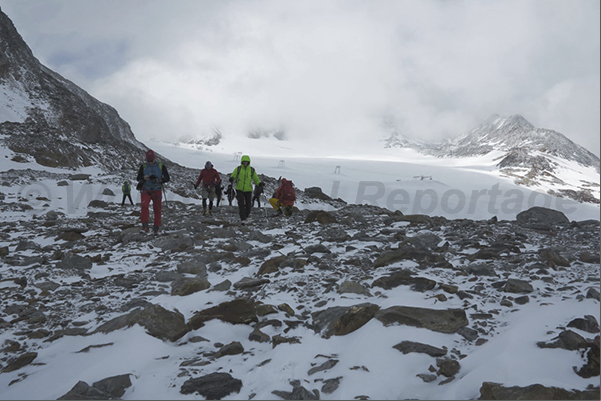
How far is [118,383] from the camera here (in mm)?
2631

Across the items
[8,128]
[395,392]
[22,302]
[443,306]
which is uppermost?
[8,128]

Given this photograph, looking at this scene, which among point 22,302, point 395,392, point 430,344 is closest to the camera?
point 395,392

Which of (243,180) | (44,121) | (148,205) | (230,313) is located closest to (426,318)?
(230,313)

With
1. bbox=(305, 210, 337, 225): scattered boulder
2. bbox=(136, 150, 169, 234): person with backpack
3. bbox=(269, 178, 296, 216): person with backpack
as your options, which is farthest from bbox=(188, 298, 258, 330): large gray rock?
bbox=(269, 178, 296, 216): person with backpack

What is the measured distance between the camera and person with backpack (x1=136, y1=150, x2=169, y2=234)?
8.79 meters

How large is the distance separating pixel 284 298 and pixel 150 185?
6308 millimetres

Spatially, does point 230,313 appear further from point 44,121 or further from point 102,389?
point 44,121

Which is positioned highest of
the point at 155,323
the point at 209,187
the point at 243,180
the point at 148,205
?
the point at 243,180

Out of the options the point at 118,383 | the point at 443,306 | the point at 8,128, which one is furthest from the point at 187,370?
Result: the point at 8,128

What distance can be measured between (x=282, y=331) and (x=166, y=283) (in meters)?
2.38

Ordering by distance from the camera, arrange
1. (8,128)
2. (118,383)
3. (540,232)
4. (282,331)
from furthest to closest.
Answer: (8,128) → (540,232) → (282,331) → (118,383)

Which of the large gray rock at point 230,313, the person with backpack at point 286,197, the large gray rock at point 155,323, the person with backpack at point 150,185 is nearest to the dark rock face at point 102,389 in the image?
the large gray rock at point 155,323

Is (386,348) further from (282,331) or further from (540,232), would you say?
(540,232)

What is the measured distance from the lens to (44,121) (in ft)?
106
